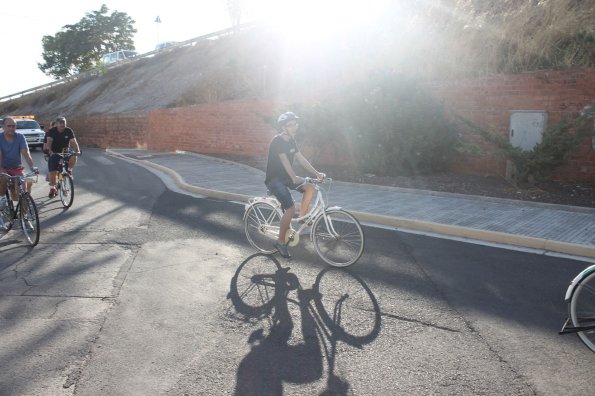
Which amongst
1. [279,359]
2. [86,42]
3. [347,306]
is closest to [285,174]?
[347,306]

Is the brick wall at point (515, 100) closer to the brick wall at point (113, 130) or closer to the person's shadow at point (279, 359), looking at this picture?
the person's shadow at point (279, 359)

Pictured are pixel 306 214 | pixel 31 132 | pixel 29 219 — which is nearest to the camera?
pixel 306 214

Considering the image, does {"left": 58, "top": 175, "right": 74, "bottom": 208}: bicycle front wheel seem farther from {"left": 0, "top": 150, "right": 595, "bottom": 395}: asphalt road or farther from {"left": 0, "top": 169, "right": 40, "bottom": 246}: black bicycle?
{"left": 0, "top": 150, "right": 595, "bottom": 395}: asphalt road

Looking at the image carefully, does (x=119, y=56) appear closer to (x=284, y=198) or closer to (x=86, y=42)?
(x=86, y=42)

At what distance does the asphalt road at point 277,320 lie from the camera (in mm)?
3904

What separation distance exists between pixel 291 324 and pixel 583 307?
2412 mm

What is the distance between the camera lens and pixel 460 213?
9742 millimetres

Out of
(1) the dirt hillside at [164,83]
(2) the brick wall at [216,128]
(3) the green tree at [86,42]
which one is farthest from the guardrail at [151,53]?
(2) the brick wall at [216,128]

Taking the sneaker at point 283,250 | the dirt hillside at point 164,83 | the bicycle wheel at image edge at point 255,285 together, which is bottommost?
the bicycle wheel at image edge at point 255,285

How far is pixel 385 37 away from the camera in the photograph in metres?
19.1

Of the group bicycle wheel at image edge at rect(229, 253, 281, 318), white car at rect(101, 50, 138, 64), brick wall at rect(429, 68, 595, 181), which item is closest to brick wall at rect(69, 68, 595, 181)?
brick wall at rect(429, 68, 595, 181)

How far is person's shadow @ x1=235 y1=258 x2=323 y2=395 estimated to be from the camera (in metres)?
3.85

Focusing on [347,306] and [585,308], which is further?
[347,306]

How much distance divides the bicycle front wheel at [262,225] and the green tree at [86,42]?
2698 inches
